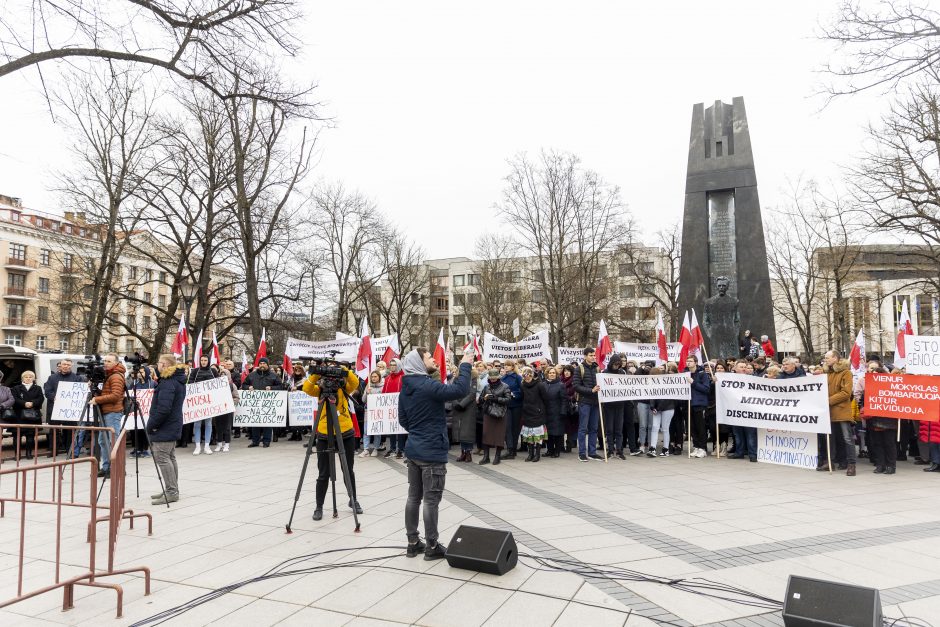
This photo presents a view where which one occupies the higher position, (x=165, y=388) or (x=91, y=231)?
(x=91, y=231)

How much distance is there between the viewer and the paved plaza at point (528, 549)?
4.49m

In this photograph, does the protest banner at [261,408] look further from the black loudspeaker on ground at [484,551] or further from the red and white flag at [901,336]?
the red and white flag at [901,336]

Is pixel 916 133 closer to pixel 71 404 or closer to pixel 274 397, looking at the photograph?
pixel 274 397

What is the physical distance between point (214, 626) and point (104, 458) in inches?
267

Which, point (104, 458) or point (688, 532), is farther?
point (104, 458)

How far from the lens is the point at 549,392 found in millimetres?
12469

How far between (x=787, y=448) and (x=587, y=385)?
12.8ft

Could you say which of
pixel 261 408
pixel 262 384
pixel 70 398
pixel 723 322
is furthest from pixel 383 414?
pixel 723 322

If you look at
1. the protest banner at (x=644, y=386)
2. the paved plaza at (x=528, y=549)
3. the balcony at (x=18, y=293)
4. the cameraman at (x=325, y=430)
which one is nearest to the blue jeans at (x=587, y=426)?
the protest banner at (x=644, y=386)

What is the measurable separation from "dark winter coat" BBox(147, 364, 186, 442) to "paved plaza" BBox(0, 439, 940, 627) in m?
0.96

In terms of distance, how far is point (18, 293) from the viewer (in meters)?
66.1

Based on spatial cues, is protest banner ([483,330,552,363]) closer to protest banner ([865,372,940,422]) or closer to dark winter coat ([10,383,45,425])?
protest banner ([865,372,940,422])

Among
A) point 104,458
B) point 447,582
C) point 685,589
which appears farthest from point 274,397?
point 685,589

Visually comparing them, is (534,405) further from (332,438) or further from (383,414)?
(332,438)
